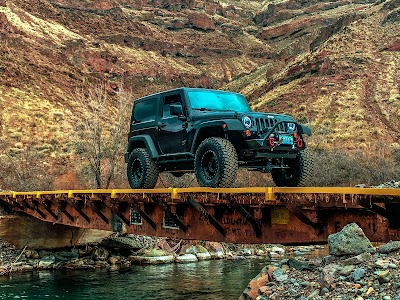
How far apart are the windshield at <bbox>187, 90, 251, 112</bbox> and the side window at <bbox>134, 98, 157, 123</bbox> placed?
1435 mm

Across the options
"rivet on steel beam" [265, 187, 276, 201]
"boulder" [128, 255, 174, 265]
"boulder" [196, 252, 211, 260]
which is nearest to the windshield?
"rivet on steel beam" [265, 187, 276, 201]

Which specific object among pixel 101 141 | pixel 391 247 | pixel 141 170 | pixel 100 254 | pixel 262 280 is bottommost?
pixel 100 254

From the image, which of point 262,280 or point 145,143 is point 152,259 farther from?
point 262,280

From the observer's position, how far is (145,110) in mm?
12680

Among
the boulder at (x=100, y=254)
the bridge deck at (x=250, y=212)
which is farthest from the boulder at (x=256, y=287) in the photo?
the boulder at (x=100, y=254)

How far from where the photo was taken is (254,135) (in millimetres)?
9867

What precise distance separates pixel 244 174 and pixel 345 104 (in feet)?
63.7

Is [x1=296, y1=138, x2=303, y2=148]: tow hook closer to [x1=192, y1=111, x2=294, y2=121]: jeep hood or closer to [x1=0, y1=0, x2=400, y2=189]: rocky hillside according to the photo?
[x1=192, y1=111, x2=294, y2=121]: jeep hood

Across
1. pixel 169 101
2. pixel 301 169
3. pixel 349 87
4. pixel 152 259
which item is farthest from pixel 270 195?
pixel 349 87

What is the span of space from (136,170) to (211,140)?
353 centimetres

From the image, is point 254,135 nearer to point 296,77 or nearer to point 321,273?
point 321,273

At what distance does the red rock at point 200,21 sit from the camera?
367ft

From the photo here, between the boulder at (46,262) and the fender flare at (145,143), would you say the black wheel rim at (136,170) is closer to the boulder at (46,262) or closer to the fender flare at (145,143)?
the fender flare at (145,143)

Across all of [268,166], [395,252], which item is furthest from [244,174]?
[395,252]
